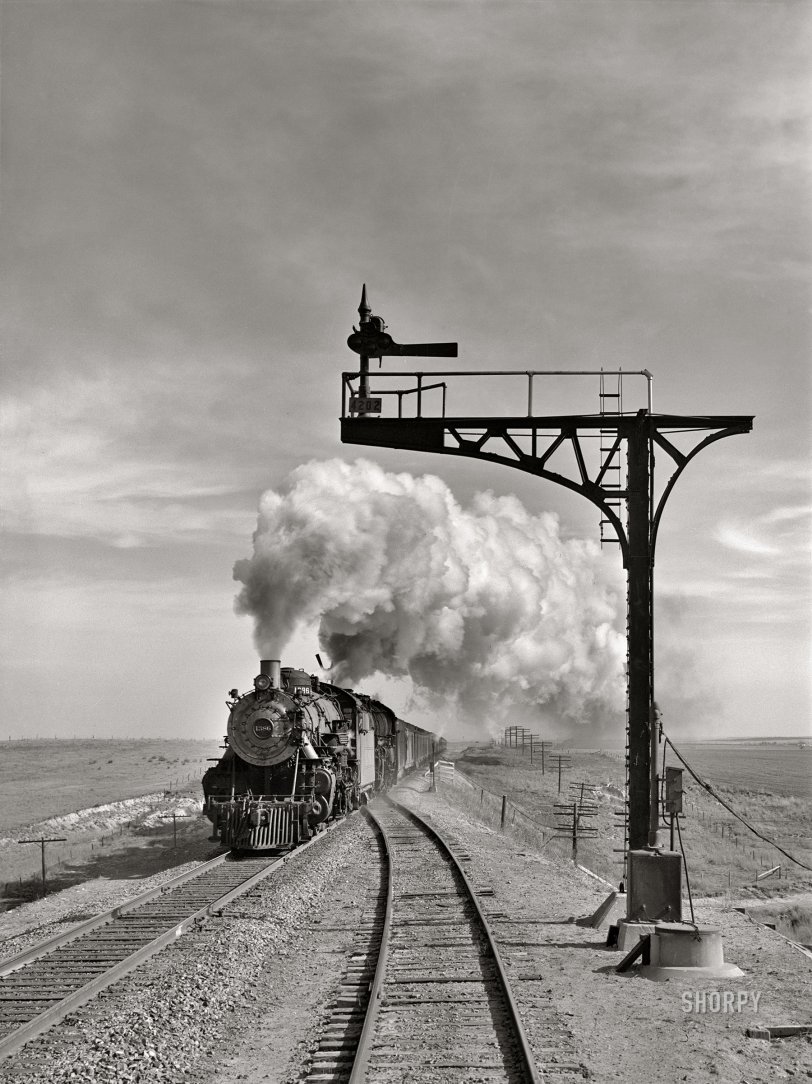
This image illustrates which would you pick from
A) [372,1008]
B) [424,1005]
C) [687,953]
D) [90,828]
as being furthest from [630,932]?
[90,828]

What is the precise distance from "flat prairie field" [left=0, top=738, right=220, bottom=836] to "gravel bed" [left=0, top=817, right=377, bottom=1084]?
22007mm

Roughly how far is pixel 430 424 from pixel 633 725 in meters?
4.38

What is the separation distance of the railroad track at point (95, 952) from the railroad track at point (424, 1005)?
7.31ft

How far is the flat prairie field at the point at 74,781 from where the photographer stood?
40500mm

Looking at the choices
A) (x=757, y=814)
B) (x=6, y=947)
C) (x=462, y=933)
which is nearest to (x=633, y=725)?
(x=462, y=933)

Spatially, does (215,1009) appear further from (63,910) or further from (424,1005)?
(63,910)

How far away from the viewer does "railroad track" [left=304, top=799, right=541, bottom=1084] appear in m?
6.95

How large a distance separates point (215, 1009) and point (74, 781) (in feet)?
178

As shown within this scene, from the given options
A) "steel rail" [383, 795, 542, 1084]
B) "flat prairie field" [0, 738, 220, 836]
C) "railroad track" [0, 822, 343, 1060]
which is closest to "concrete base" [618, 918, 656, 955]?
"steel rail" [383, 795, 542, 1084]

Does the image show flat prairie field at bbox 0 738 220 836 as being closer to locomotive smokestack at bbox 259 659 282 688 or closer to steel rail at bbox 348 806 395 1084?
locomotive smokestack at bbox 259 659 282 688

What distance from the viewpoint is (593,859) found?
27922mm

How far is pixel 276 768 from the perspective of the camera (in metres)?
20.2

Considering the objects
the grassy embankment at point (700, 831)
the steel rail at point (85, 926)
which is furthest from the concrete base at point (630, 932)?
the grassy embankment at point (700, 831)

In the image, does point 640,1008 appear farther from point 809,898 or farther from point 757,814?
point 757,814
